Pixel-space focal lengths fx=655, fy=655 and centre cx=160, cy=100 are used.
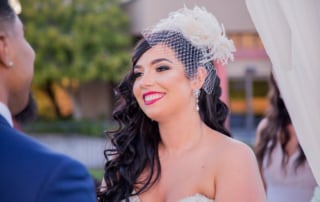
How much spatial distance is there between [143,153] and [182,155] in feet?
0.64

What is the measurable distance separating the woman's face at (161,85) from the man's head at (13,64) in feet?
4.11

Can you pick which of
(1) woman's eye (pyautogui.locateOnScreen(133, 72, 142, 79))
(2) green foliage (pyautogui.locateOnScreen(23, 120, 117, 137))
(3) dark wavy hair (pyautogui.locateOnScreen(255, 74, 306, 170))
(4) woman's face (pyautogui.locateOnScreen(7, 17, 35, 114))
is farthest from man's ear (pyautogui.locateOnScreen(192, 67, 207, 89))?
(2) green foliage (pyautogui.locateOnScreen(23, 120, 117, 137))

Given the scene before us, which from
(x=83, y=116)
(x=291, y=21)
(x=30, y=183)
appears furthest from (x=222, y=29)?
(x=83, y=116)

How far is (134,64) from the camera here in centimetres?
301

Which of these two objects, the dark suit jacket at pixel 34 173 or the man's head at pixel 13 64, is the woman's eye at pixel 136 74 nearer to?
the man's head at pixel 13 64

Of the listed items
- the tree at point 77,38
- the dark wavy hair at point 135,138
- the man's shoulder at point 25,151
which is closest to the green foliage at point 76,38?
the tree at point 77,38

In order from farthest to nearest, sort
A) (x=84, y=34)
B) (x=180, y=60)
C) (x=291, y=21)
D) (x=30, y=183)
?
(x=84, y=34) → (x=180, y=60) → (x=291, y=21) → (x=30, y=183)

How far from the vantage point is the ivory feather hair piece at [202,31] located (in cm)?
301

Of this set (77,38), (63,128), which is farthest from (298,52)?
(77,38)

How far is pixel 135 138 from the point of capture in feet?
10.3

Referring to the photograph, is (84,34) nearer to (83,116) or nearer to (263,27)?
(83,116)

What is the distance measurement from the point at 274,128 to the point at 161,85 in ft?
5.42

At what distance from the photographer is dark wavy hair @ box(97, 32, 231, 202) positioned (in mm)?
2943

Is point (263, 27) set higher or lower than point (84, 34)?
higher
